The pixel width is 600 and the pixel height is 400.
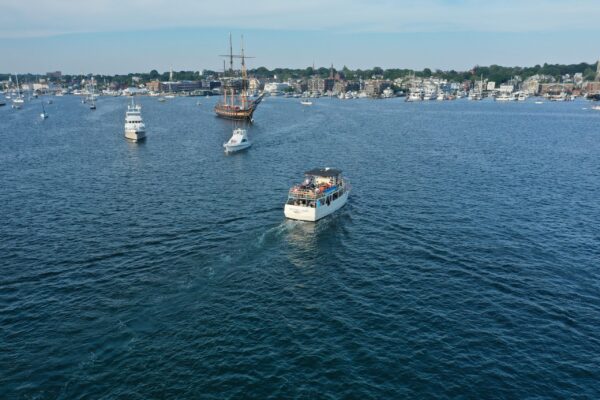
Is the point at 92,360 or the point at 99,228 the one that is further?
the point at 99,228

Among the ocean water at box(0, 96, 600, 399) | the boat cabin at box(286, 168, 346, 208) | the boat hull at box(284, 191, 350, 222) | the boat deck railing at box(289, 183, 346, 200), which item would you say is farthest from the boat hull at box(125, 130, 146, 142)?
the boat hull at box(284, 191, 350, 222)

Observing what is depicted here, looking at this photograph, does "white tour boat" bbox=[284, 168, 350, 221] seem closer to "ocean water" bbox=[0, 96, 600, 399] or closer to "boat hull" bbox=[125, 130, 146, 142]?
"ocean water" bbox=[0, 96, 600, 399]

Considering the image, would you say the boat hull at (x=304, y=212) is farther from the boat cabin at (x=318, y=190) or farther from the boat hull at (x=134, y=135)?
the boat hull at (x=134, y=135)

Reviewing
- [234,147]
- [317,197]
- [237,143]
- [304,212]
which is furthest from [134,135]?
[317,197]

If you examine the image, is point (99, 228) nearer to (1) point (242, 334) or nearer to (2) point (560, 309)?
(1) point (242, 334)

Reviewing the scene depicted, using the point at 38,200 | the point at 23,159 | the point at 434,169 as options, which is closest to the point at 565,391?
the point at 434,169

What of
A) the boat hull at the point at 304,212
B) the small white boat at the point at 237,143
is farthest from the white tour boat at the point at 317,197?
the small white boat at the point at 237,143

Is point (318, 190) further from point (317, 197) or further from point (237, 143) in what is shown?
point (237, 143)
